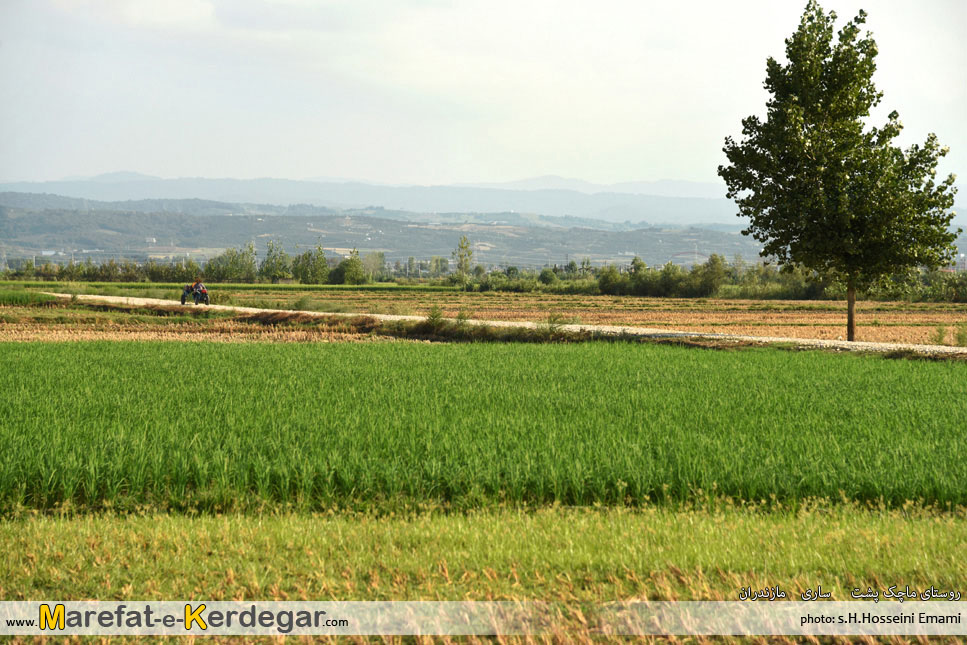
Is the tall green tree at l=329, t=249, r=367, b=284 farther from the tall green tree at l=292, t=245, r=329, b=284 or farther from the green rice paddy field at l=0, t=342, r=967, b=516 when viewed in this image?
the green rice paddy field at l=0, t=342, r=967, b=516

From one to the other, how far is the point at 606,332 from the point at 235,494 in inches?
1016

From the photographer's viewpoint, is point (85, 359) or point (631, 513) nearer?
point (631, 513)

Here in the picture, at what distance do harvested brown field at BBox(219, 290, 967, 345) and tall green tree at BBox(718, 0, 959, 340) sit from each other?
8.31m

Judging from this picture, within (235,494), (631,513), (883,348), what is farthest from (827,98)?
(235,494)

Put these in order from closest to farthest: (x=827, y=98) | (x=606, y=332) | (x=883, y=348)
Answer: (x=883, y=348) → (x=827, y=98) → (x=606, y=332)

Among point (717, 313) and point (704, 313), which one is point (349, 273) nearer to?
point (704, 313)

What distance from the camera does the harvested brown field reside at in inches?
1682

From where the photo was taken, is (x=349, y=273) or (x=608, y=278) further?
(x=349, y=273)

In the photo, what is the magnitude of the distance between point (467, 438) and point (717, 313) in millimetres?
52753

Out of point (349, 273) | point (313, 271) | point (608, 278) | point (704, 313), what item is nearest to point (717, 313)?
point (704, 313)

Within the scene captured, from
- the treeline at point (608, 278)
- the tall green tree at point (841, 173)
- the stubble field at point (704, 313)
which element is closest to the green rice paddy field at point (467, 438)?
the tall green tree at point (841, 173)

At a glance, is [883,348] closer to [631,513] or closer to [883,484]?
[883,484]

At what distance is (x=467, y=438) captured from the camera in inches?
416

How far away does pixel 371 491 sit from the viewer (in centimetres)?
878
